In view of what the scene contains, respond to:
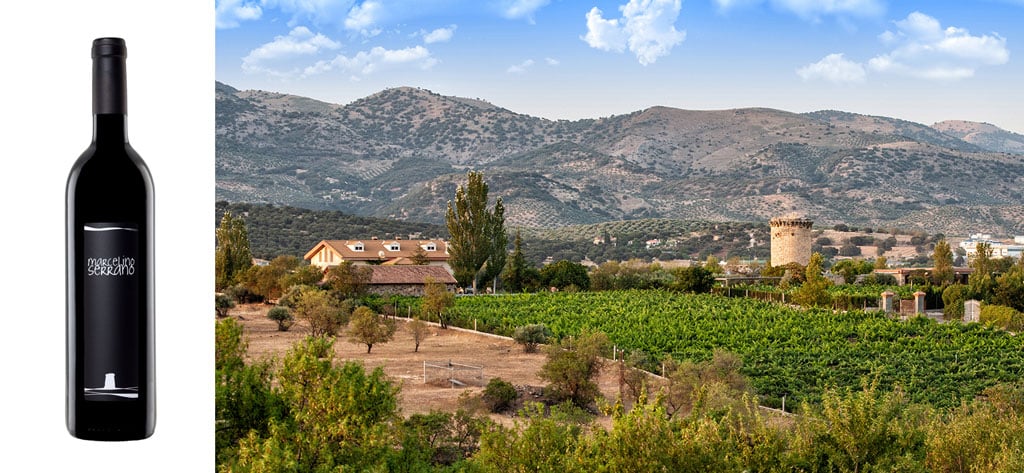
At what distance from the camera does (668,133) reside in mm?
66625

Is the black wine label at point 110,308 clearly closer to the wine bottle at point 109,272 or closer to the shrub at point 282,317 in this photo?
the wine bottle at point 109,272

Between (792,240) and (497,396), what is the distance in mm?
24652

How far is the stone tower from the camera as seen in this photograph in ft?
117

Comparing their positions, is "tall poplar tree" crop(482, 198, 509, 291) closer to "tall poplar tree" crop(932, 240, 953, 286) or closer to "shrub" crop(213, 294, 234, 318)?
"shrub" crop(213, 294, 234, 318)

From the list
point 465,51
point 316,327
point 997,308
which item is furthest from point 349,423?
point 465,51

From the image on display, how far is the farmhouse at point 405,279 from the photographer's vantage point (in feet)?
83.6

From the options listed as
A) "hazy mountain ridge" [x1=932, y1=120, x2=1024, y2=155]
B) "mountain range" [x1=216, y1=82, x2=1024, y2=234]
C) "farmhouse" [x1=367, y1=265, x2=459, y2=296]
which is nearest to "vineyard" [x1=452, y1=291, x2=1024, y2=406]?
"farmhouse" [x1=367, y1=265, x2=459, y2=296]

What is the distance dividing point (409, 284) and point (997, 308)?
44.5 feet

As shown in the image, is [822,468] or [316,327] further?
[316,327]

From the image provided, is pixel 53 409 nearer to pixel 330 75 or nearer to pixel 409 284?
pixel 409 284

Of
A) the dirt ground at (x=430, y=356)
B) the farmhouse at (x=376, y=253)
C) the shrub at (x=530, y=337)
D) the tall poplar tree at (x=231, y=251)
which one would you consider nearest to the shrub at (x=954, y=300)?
the shrub at (x=530, y=337)

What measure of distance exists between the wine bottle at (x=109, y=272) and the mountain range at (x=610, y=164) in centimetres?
4400

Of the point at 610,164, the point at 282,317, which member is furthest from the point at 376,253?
the point at 610,164

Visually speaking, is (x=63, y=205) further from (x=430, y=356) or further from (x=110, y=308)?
(x=430, y=356)
